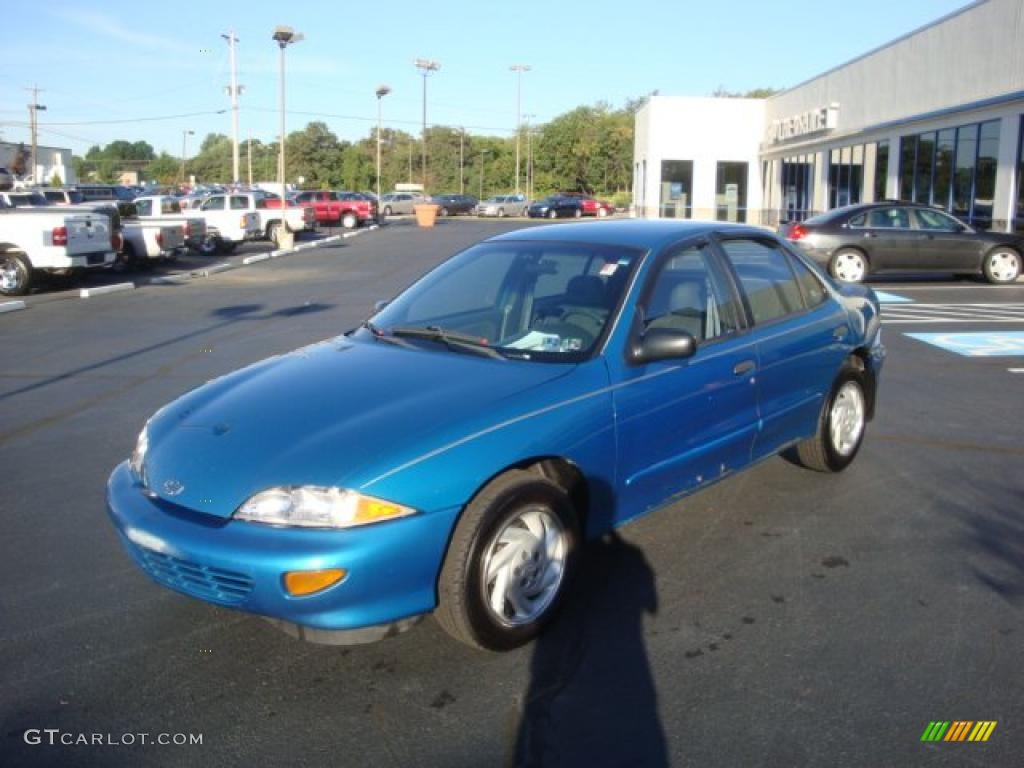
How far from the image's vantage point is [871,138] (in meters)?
27.4

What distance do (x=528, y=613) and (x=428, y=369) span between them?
110 cm

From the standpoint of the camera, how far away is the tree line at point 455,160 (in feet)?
281

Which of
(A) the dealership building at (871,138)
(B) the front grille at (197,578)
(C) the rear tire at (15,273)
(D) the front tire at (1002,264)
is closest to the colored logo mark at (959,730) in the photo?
(B) the front grille at (197,578)

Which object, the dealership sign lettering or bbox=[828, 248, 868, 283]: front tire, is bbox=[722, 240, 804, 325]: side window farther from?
the dealership sign lettering

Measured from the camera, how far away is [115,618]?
4.06 metres

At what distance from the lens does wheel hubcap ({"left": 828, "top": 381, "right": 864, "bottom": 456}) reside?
19.0 ft

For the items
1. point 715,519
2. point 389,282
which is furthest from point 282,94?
point 715,519

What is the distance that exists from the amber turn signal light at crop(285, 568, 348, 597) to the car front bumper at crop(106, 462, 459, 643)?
0.02 metres

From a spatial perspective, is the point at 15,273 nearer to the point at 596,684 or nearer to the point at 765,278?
the point at 765,278

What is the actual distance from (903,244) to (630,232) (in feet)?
45.2

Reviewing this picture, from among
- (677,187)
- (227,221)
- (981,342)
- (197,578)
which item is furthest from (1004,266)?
(677,187)

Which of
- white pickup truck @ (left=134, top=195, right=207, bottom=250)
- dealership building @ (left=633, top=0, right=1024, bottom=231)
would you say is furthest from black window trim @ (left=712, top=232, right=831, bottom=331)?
white pickup truck @ (left=134, top=195, right=207, bottom=250)

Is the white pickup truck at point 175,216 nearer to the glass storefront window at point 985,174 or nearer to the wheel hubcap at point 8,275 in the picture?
the wheel hubcap at point 8,275

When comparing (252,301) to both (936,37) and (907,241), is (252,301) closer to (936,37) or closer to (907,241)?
(907,241)
